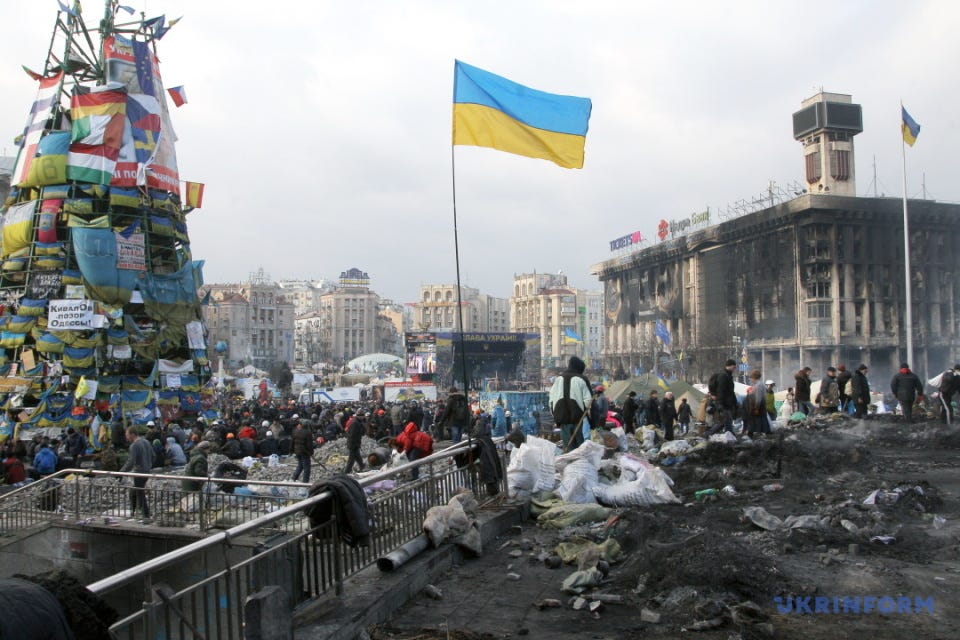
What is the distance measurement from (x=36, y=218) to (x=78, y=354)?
6.99 m

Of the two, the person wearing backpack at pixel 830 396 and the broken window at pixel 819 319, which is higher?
the broken window at pixel 819 319

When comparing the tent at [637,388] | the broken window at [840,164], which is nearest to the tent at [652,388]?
the tent at [637,388]

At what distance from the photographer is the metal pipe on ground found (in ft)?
18.6

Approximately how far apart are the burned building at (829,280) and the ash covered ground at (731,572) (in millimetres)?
56572

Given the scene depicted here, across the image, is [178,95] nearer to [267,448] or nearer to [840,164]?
[267,448]

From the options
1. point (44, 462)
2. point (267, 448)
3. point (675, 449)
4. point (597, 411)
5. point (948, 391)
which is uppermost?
point (948, 391)

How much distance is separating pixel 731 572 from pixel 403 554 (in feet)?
8.41

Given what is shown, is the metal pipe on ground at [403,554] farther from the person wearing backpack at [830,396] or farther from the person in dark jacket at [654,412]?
the person wearing backpack at [830,396]

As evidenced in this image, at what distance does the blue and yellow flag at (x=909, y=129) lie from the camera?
27688 millimetres

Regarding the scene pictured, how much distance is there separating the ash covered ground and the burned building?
5657cm

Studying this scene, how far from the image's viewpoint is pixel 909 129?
91.1ft

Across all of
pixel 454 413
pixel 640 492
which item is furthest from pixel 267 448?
pixel 640 492

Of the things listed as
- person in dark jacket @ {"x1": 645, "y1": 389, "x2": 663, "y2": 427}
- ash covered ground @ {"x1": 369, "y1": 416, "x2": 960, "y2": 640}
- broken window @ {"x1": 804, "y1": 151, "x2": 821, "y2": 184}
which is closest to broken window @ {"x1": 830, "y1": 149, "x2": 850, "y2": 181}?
broken window @ {"x1": 804, "y1": 151, "x2": 821, "y2": 184}

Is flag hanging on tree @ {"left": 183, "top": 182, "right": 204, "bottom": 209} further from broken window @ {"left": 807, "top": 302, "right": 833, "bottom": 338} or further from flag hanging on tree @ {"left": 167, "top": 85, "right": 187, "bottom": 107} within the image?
broken window @ {"left": 807, "top": 302, "right": 833, "bottom": 338}
